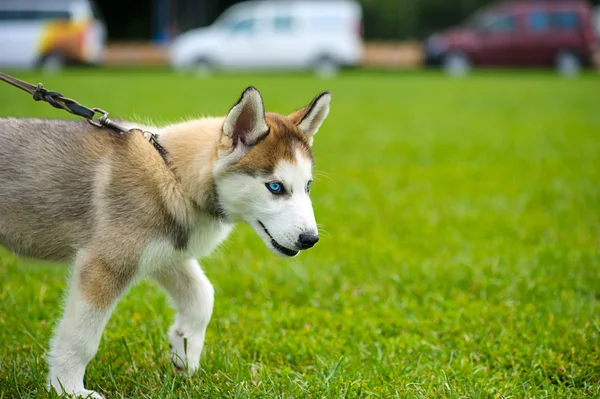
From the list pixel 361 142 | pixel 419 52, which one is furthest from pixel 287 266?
pixel 419 52

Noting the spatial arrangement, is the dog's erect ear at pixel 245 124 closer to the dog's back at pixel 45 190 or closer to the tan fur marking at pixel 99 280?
the dog's back at pixel 45 190

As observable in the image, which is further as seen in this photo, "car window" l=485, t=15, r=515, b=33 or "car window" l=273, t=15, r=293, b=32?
"car window" l=273, t=15, r=293, b=32

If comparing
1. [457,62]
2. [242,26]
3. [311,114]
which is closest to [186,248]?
[311,114]

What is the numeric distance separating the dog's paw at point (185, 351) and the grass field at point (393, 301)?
5 cm

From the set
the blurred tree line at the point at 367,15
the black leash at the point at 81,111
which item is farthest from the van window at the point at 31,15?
the black leash at the point at 81,111

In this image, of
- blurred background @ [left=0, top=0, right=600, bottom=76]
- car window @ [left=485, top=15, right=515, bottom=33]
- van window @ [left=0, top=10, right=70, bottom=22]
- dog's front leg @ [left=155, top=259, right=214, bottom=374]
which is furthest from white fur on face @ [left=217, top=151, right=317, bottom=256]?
van window @ [left=0, top=10, right=70, bottom=22]

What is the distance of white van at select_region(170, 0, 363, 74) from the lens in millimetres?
27406

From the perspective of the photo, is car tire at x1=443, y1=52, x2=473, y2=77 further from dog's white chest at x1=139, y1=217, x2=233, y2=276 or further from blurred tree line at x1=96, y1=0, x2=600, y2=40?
dog's white chest at x1=139, y1=217, x2=233, y2=276

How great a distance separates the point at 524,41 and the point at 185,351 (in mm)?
27415

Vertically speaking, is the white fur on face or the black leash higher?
the black leash

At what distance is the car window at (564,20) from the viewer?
92.7 feet

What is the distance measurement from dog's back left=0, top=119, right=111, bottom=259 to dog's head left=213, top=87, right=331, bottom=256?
1.87 feet

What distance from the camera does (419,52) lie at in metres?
32.5

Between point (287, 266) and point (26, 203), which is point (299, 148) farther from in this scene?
point (287, 266)
